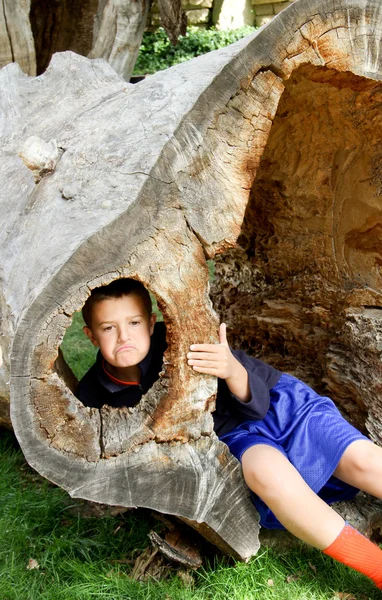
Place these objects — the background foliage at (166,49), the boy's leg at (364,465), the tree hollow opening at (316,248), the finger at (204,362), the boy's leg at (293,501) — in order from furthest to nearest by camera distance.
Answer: the background foliage at (166,49) < the tree hollow opening at (316,248) < the boy's leg at (364,465) < the boy's leg at (293,501) < the finger at (204,362)

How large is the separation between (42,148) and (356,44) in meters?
1.04

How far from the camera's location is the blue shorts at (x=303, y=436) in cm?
226

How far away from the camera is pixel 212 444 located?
206 centimetres

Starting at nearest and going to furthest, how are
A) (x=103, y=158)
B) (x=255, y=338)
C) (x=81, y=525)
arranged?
(x=103, y=158)
(x=81, y=525)
(x=255, y=338)

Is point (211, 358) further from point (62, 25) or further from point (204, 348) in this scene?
point (62, 25)

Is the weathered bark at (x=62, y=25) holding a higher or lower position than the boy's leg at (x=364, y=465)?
higher

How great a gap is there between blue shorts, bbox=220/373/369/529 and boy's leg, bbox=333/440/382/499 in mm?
28

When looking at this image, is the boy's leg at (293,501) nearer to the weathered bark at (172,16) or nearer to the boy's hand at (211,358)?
the boy's hand at (211,358)

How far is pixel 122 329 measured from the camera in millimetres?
2125

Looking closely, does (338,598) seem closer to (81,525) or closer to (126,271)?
(81,525)

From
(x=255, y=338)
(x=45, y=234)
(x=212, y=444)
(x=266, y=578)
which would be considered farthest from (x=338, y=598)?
(x=45, y=234)

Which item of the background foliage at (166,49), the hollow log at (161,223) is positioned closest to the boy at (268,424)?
the hollow log at (161,223)

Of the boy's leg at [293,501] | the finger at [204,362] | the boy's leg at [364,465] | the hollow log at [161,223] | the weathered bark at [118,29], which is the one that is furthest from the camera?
the weathered bark at [118,29]

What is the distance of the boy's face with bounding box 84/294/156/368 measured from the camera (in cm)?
212
